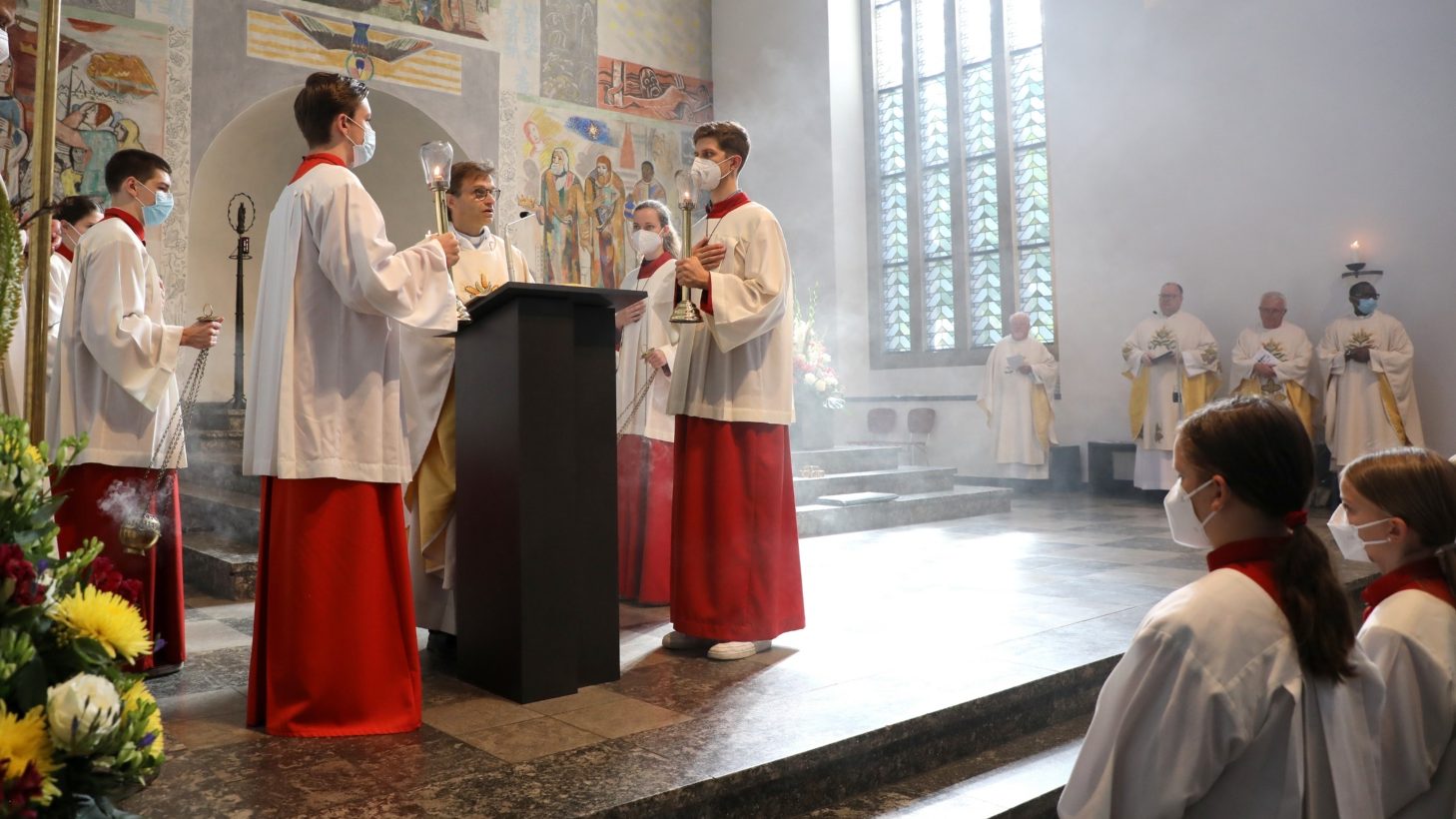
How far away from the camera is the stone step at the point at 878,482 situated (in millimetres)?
8867

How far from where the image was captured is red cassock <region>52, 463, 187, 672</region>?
3.58m

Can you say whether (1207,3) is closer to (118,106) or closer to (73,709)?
(118,106)

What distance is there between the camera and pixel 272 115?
11.3 meters

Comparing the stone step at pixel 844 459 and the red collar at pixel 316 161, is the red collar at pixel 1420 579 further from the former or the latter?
the stone step at pixel 844 459

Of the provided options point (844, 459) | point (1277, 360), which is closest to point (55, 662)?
point (844, 459)

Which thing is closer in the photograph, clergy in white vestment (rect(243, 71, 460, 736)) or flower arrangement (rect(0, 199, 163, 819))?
flower arrangement (rect(0, 199, 163, 819))

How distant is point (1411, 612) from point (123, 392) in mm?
3738

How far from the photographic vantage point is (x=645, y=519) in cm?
495

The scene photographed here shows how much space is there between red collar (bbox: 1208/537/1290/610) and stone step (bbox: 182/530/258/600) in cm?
422

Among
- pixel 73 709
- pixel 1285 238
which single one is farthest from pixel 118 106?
pixel 1285 238

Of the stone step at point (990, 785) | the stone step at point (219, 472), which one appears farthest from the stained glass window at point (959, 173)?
the stone step at point (990, 785)

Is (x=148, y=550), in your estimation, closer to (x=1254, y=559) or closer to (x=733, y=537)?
(x=733, y=537)

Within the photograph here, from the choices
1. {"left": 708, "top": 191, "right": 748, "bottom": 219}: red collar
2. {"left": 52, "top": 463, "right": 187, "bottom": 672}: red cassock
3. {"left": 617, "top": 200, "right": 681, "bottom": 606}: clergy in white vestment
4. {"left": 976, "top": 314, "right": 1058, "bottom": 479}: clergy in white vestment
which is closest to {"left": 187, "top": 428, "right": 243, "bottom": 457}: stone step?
{"left": 617, "top": 200, "right": 681, "bottom": 606}: clergy in white vestment

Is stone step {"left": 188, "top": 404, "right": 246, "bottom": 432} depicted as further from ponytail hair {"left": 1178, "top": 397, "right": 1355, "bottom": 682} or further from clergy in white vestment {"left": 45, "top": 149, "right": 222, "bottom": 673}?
ponytail hair {"left": 1178, "top": 397, "right": 1355, "bottom": 682}
